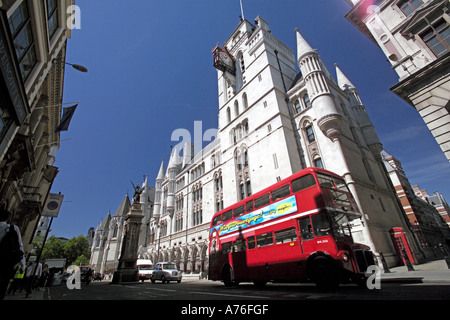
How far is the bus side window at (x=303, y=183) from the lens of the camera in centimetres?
931

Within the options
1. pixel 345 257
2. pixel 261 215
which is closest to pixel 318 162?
pixel 261 215

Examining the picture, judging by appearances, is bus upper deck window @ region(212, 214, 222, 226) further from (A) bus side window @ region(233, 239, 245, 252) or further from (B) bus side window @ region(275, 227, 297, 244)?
(B) bus side window @ region(275, 227, 297, 244)

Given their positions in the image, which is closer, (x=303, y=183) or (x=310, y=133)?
(x=303, y=183)

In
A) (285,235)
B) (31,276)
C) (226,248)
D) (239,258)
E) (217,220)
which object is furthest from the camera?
(217,220)

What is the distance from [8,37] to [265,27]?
119 feet

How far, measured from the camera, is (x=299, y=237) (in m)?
8.88

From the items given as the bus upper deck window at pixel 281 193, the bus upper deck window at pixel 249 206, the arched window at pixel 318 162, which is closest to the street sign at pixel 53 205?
the bus upper deck window at pixel 249 206

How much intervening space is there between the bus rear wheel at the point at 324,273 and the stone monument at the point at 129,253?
17380 mm

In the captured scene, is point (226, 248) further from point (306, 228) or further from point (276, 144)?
point (276, 144)

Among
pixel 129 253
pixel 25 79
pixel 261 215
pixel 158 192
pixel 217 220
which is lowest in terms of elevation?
pixel 129 253

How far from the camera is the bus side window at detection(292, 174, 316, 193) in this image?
9.31 m

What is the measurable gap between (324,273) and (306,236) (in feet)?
4.70
